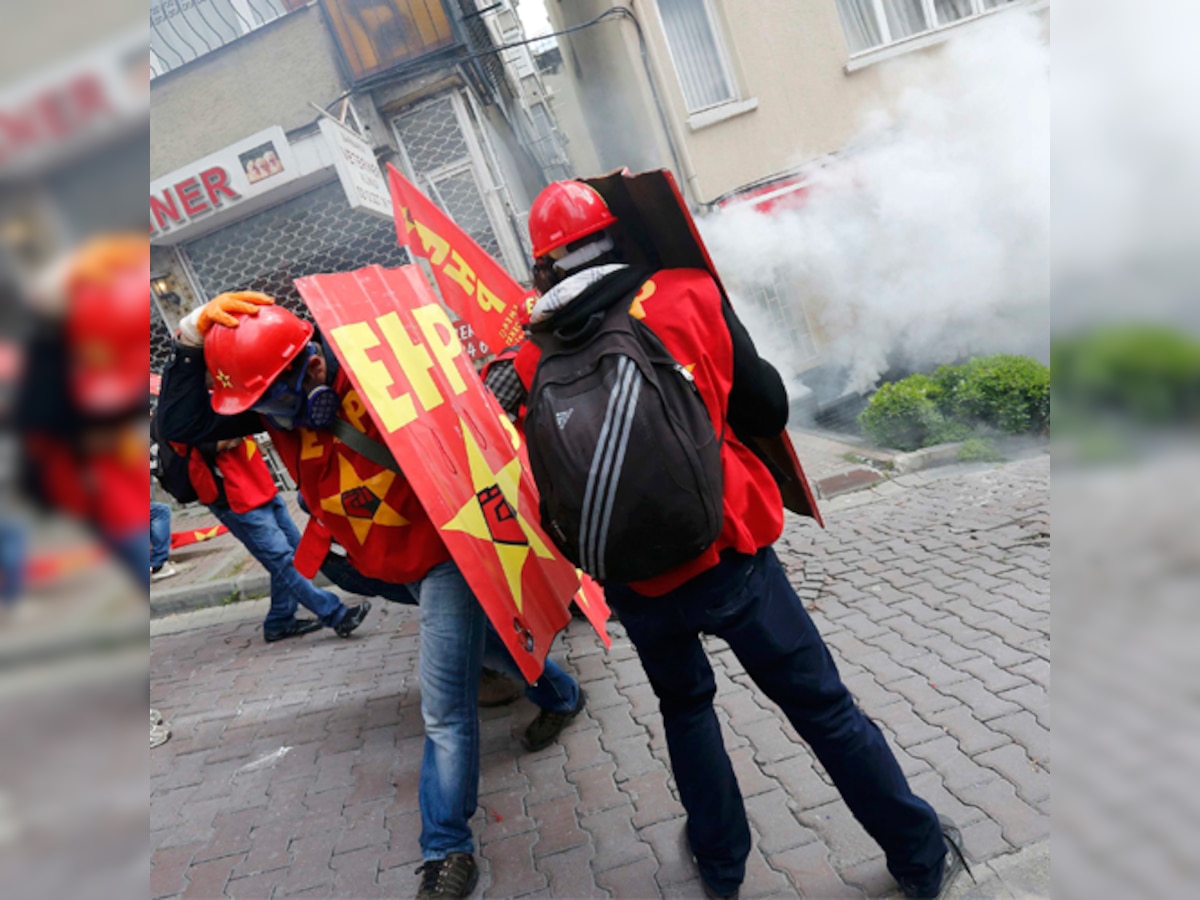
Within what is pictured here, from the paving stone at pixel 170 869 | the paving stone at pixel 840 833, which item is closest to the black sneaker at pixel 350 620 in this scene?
the paving stone at pixel 170 869

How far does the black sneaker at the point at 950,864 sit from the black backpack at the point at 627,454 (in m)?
1.24

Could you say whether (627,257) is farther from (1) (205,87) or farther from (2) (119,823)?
(1) (205,87)

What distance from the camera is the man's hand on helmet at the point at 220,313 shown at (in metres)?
2.52

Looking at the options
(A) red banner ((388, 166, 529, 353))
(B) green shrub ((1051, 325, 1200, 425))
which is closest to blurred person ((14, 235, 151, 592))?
(B) green shrub ((1051, 325, 1200, 425))

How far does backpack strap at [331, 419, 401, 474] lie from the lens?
8.20 feet

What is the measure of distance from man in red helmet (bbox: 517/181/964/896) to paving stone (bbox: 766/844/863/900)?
205mm

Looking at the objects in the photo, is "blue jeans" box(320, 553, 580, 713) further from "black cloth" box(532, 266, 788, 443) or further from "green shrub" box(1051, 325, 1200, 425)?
"green shrub" box(1051, 325, 1200, 425)

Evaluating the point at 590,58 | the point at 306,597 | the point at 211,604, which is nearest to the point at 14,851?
the point at 306,597

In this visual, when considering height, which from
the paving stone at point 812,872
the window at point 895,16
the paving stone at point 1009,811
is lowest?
the paving stone at point 1009,811

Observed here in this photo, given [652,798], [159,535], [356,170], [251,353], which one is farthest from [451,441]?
[356,170]

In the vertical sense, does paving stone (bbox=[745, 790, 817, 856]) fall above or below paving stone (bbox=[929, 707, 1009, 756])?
above

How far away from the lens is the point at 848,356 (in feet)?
35.1

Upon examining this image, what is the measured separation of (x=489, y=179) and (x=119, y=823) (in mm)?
11344

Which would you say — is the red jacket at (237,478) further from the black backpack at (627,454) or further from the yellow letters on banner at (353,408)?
the black backpack at (627,454)
